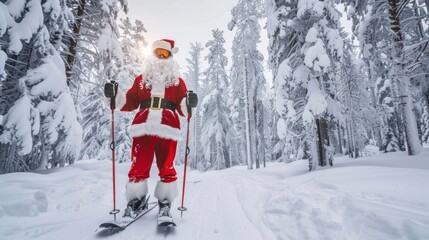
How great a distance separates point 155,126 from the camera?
3.61 m

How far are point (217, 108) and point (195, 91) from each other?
854cm

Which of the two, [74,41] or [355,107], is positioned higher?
[74,41]

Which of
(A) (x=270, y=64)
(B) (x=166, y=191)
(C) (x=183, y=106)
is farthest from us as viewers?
(A) (x=270, y=64)

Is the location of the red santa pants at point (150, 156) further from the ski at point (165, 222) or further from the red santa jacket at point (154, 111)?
the ski at point (165, 222)

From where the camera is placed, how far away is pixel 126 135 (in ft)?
63.8

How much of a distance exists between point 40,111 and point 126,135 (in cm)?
1356

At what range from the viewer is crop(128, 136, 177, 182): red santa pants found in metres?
3.51

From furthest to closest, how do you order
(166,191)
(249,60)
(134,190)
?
1. (249,60)
2. (166,191)
3. (134,190)

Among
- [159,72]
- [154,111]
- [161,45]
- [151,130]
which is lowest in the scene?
[151,130]

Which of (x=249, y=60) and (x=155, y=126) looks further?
(x=249, y=60)

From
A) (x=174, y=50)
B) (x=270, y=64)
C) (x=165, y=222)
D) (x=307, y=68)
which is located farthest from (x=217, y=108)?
(x=165, y=222)

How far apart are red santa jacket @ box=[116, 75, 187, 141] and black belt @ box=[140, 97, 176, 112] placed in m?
0.06

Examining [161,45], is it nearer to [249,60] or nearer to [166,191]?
[166,191]

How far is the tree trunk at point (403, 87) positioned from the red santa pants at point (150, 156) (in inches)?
317
